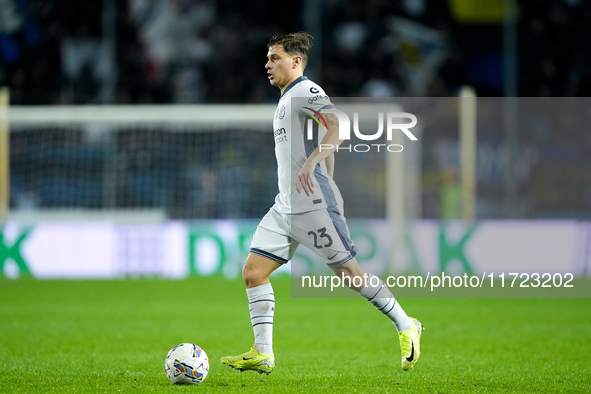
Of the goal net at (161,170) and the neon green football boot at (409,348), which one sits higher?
the goal net at (161,170)

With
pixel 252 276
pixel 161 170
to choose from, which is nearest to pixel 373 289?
pixel 252 276

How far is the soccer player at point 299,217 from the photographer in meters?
4.78

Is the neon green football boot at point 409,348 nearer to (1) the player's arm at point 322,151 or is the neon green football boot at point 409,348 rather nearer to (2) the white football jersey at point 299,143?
(2) the white football jersey at point 299,143

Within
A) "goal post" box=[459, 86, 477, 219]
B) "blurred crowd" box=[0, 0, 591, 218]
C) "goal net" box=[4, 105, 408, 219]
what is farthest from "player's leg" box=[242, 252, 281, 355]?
"goal net" box=[4, 105, 408, 219]

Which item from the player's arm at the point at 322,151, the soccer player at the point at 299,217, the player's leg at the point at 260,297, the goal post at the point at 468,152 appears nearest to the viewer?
the player's arm at the point at 322,151

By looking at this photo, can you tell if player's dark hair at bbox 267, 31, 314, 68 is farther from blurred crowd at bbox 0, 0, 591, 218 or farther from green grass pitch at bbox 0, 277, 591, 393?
blurred crowd at bbox 0, 0, 591, 218

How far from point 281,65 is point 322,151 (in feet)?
2.03

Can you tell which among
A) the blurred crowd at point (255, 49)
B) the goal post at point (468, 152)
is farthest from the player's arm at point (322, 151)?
the blurred crowd at point (255, 49)

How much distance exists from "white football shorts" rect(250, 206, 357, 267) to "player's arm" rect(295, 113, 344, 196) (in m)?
0.20

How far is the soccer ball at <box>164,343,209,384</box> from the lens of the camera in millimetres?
4684

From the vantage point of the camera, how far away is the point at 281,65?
493 cm

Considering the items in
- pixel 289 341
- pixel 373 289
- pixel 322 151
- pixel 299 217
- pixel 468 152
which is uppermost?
pixel 468 152

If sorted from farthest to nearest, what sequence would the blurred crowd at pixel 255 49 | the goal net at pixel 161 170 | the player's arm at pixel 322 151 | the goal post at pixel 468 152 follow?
the blurred crowd at pixel 255 49
the goal net at pixel 161 170
the goal post at pixel 468 152
the player's arm at pixel 322 151

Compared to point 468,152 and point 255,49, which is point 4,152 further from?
point 468,152
